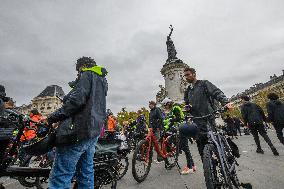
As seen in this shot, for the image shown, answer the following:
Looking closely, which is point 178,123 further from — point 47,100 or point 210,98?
point 47,100

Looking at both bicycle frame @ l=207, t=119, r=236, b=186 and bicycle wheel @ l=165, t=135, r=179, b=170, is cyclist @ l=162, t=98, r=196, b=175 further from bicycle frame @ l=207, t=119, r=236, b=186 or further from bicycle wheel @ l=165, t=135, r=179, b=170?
bicycle frame @ l=207, t=119, r=236, b=186

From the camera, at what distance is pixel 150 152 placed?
602 centimetres

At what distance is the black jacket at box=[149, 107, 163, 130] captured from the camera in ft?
28.4

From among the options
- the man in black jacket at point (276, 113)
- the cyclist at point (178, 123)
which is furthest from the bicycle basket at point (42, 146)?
the man in black jacket at point (276, 113)

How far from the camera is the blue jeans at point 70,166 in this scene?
2.94 meters

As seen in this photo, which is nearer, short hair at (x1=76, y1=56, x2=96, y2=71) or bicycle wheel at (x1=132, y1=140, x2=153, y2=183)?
short hair at (x1=76, y1=56, x2=96, y2=71)

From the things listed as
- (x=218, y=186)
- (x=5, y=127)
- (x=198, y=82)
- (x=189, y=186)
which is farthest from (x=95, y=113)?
(x=189, y=186)

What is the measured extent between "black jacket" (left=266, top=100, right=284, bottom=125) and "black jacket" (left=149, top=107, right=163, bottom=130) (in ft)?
12.4

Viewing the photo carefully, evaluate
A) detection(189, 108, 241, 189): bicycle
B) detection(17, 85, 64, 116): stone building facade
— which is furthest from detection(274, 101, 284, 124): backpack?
detection(17, 85, 64, 116): stone building facade

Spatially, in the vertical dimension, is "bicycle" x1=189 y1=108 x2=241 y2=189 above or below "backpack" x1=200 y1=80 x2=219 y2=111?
below

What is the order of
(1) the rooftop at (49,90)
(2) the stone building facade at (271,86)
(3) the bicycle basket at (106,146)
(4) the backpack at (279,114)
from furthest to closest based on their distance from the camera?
1. (1) the rooftop at (49,90)
2. (2) the stone building facade at (271,86)
3. (4) the backpack at (279,114)
4. (3) the bicycle basket at (106,146)

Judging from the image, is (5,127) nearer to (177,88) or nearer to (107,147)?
(107,147)

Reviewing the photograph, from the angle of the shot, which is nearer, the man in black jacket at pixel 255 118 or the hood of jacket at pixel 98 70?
the hood of jacket at pixel 98 70

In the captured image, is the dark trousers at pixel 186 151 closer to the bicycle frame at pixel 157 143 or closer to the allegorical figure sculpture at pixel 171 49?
the bicycle frame at pixel 157 143
